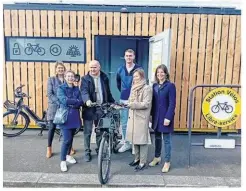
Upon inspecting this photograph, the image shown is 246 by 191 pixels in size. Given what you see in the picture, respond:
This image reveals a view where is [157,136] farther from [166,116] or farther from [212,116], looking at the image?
[212,116]

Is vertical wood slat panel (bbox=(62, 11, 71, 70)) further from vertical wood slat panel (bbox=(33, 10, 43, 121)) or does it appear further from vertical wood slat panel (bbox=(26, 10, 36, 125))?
vertical wood slat panel (bbox=(26, 10, 36, 125))

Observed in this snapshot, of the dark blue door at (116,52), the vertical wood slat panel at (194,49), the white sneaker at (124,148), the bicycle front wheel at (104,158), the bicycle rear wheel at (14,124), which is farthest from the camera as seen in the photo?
the dark blue door at (116,52)

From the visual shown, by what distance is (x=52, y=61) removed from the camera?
5797mm

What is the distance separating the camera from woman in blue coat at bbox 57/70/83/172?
381 centimetres

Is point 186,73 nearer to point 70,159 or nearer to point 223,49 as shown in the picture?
point 223,49

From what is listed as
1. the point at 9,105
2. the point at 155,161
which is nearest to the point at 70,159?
the point at 155,161

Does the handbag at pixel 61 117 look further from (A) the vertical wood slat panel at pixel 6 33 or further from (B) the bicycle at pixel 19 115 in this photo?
(A) the vertical wood slat panel at pixel 6 33

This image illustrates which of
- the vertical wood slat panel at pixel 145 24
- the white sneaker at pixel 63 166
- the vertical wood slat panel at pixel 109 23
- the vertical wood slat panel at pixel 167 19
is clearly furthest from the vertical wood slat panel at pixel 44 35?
the vertical wood slat panel at pixel 167 19

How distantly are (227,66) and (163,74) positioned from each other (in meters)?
2.65

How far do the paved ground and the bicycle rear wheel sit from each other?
54cm

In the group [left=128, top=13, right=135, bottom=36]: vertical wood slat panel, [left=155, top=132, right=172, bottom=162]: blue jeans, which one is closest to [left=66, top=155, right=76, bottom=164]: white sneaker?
[left=155, top=132, right=172, bottom=162]: blue jeans

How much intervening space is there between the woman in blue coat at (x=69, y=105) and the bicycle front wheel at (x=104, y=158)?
1.84ft

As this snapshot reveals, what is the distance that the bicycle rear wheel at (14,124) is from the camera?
5469 millimetres

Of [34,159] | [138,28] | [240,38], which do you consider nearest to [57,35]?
[138,28]
